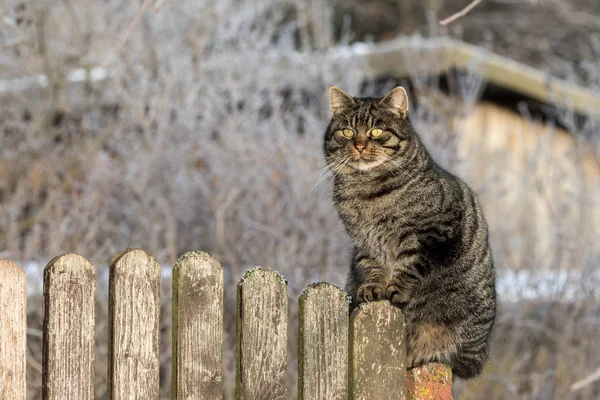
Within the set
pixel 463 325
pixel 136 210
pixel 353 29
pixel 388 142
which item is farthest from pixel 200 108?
pixel 353 29

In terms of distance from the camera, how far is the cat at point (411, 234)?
2752 mm

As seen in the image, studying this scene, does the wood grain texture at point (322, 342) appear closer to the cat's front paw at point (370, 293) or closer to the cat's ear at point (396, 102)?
the cat's front paw at point (370, 293)

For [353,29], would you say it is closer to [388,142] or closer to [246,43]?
[246,43]

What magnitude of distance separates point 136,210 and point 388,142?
348 cm

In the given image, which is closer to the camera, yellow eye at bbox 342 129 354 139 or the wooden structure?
yellow eye at bbox 342 129 354 139

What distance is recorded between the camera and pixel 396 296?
2.70 metres

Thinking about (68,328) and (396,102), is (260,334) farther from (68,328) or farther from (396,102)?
(396,102)

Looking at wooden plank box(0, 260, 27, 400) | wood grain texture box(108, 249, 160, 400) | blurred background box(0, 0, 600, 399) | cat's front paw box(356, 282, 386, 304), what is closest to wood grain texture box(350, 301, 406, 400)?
cat's front paw box(356, 282, 386, 304)

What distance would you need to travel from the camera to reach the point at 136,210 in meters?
6.21

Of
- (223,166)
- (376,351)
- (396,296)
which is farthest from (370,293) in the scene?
(223,166)

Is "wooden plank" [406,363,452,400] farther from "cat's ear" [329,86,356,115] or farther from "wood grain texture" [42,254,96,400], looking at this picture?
"cat's ear" [329,86,356,115]

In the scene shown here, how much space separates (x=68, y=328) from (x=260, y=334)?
44 cm

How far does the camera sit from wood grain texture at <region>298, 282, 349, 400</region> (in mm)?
2166

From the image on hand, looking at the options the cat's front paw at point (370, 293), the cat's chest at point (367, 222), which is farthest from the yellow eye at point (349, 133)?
the cat's front paw at point (370, 293)
